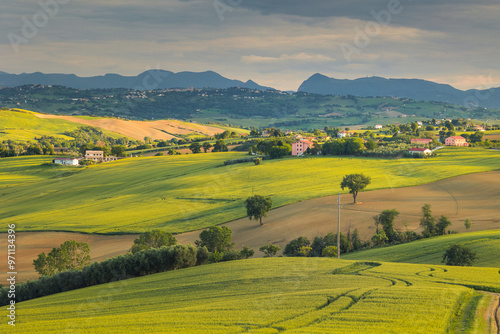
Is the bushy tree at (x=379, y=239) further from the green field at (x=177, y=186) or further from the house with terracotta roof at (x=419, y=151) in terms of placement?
the house with terracotta roof at (x=419, y=151)

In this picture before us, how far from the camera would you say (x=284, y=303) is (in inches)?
942

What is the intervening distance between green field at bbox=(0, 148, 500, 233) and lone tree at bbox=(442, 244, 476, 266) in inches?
1601

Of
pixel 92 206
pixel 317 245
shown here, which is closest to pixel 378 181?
pixel 317 245

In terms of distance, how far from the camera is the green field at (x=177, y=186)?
78.1 metres

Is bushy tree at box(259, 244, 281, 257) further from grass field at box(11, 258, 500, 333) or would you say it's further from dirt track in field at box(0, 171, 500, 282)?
grass field at box(11, 258, 500, 333)

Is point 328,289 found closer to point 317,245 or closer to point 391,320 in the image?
point 391,320

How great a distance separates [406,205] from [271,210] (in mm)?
23007

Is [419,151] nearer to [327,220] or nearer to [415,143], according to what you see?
[415,143]

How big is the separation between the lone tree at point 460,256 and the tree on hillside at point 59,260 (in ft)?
123

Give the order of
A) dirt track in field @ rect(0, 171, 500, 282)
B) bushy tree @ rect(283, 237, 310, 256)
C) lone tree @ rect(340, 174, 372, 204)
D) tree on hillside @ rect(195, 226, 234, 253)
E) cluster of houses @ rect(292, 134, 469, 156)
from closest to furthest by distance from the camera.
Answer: bushy tree @ rect(283, 237, 310, 256) < tree on hillside @ rect(195, 226, 234, 253) < dirt track in field @ rect(0, 171, 500, 282) < lone tree @ rect(340, 174, 372, 204) < cluster of houses @ rect(292, 134, 469, 156)

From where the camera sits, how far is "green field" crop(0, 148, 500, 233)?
256 feet

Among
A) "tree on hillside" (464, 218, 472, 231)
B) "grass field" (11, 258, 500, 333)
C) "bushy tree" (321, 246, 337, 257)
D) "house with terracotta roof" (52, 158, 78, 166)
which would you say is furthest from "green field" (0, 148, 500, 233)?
"grass field" (11, 258, 500, 333)

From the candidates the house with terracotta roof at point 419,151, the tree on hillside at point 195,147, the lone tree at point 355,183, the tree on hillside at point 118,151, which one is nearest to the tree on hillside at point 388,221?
the lone tree at point 355,183

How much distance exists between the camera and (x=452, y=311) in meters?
21.0
